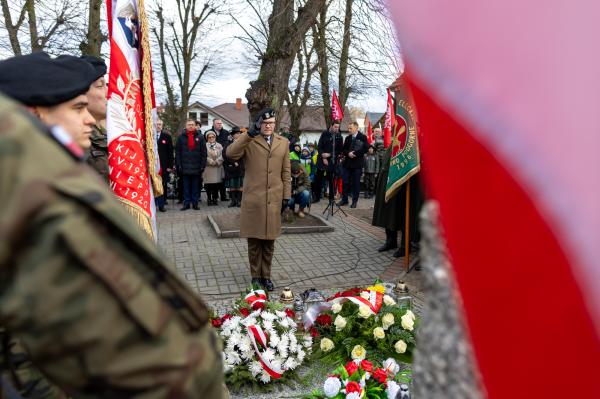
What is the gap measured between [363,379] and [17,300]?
248 cm

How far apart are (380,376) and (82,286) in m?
2.55

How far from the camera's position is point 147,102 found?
287 cm

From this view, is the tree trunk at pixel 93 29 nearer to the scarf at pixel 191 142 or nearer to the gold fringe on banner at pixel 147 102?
the scarf at pixel 191 142

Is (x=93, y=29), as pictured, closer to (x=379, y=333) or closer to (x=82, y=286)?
(x=379, y=333)

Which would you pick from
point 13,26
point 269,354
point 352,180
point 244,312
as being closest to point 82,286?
point 269,354

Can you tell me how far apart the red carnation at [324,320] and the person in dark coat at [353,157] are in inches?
302

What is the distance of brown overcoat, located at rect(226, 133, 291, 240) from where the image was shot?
4.57 m

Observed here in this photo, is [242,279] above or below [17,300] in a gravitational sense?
below

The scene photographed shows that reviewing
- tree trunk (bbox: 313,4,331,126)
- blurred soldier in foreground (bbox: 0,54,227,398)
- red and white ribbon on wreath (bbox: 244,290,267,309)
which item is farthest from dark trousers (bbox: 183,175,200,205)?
blurred soldier in foreground (bbox: 0,54,227,398)

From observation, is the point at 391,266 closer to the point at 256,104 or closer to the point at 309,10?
the point at 256,104

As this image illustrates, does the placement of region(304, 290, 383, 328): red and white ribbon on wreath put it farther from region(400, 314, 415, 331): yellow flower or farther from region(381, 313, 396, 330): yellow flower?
region(400, 314, 415, 331): yellow flower

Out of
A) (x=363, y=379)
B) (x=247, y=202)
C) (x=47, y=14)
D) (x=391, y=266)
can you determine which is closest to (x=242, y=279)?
(x=247, y=202)

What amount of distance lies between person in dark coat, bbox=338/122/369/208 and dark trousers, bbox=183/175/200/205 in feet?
12.0

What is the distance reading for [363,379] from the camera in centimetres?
274
